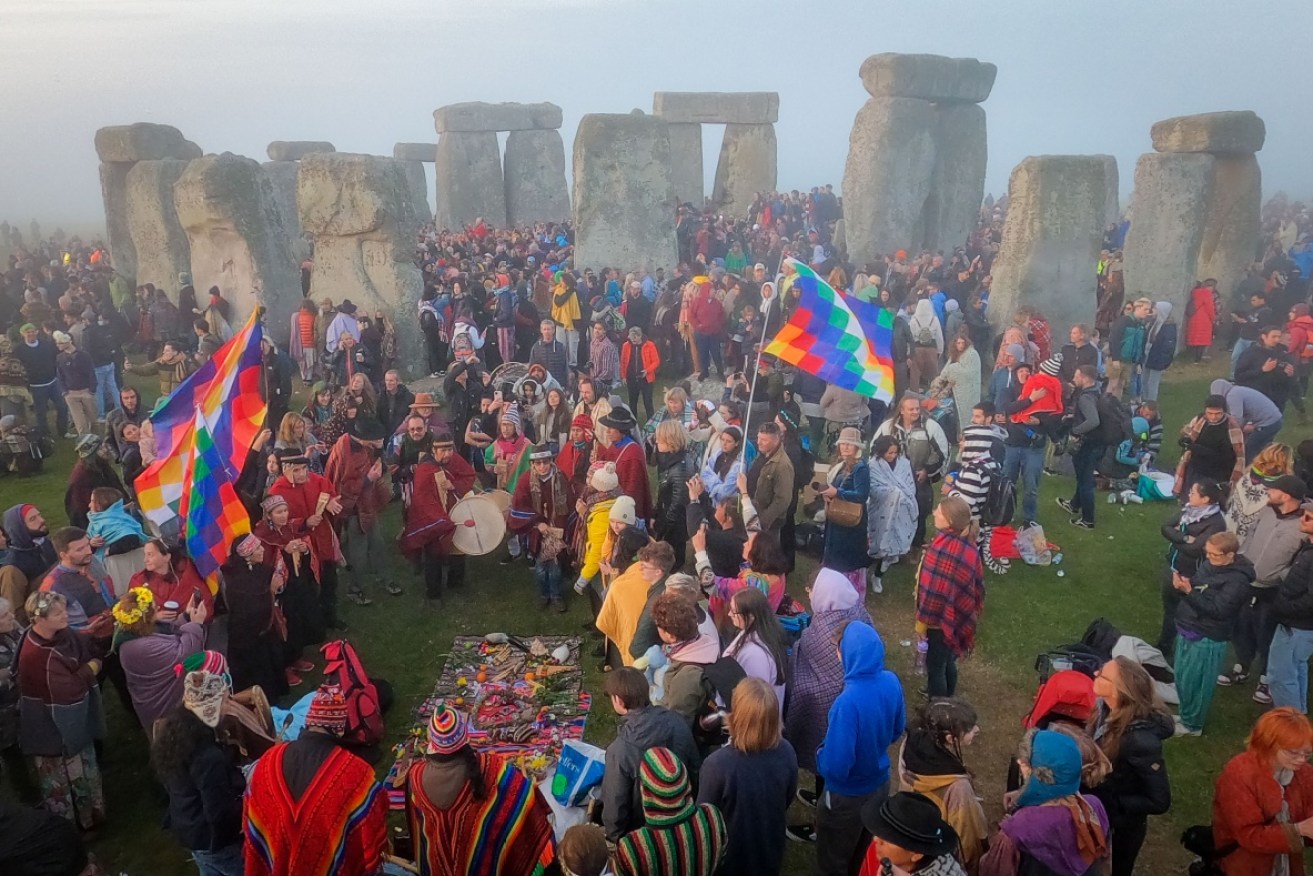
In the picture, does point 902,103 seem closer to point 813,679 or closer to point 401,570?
point 401,570

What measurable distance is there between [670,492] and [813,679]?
2.80m

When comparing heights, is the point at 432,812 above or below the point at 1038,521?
above

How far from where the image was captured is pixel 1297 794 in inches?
161

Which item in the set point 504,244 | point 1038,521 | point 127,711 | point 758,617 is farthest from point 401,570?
point 504,244

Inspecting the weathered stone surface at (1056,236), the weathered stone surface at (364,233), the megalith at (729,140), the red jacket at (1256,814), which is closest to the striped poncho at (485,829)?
the red jacket at (1256,814)

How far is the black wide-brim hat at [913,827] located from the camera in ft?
10.5

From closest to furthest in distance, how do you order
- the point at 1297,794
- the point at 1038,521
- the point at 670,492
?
the point at 1297,794 < the point at 670,492 < the point at 1038,521

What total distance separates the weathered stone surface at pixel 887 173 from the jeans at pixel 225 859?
18.4 m

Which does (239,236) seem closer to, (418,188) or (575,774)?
(575,774)

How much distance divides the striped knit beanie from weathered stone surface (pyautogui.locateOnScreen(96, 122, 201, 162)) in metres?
21.8

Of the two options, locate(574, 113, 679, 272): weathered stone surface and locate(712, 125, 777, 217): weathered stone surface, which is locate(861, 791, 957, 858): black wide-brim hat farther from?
locate(712, 125, 777, 217): weathered stone surface

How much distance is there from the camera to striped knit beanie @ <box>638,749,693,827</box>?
3.54 m

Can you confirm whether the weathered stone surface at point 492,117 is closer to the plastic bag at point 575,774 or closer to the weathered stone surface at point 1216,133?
the weathered stone surface at point 1216,133

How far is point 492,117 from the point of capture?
30672 millimetres
